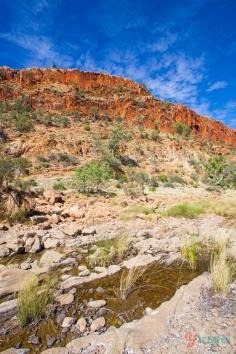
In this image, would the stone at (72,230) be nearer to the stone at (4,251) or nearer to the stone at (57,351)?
the stone at (4,251)

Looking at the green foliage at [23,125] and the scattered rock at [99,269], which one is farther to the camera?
the green foliage at [23,125]

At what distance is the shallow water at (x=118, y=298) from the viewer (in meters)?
3.21

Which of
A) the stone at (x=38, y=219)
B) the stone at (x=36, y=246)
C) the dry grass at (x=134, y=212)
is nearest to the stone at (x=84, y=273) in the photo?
the stone at (x=36, y=246)

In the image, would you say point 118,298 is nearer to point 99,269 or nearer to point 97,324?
point 97,324

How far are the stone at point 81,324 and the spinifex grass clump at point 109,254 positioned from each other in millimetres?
2003

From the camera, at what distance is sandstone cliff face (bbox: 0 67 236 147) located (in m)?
42.2

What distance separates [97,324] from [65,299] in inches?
33.7

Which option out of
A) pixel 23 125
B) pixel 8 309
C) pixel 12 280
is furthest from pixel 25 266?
pixel 23 125

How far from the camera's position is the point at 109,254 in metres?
5.65

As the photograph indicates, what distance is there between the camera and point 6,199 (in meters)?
8.98

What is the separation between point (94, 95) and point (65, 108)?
8759mm

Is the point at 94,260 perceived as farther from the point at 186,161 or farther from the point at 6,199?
the point at 186,161

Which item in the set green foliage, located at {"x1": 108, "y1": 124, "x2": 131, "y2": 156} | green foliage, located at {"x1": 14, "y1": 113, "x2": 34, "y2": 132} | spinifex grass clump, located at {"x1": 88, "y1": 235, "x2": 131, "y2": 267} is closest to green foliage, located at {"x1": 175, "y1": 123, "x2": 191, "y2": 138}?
green foliage, located at {"x1": 108, "y1": 124, "x2": 131, "y2": 156}

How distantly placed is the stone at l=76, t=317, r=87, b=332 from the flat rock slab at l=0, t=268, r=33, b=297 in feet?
4.07
